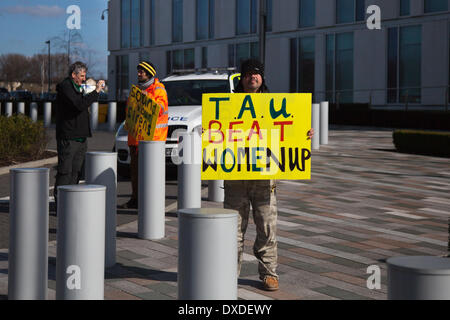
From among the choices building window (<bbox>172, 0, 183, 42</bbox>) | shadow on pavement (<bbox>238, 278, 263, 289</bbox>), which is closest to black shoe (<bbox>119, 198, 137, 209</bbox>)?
shadow on pavement (<bbox>238, 278, 263, 289</bbox>)

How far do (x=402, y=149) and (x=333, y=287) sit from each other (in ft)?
45.9

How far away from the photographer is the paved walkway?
609 centimetres

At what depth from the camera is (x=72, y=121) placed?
934 cm

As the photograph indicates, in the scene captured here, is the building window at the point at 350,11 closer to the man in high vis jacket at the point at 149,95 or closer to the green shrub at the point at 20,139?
the green shrub at the point at 20,139

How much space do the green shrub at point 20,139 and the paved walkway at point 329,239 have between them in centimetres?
540

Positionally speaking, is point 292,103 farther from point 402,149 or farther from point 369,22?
point 369,22

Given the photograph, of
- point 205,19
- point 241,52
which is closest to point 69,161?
point 241,52

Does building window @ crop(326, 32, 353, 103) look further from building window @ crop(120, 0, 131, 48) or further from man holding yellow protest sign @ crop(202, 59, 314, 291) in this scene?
man holding yellow protest sign @ crop(202, 59, 314, 291)

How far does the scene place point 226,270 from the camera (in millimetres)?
4473

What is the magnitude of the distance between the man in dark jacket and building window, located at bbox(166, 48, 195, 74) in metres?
40.8

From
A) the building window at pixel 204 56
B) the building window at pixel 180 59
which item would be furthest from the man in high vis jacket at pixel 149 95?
the building window at pixel 180 59

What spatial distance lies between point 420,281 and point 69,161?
6.64 metres

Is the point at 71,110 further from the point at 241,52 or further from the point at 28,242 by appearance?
the point at 241,52

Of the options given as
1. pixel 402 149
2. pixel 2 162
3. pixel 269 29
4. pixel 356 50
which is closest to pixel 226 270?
pixel 2 162
